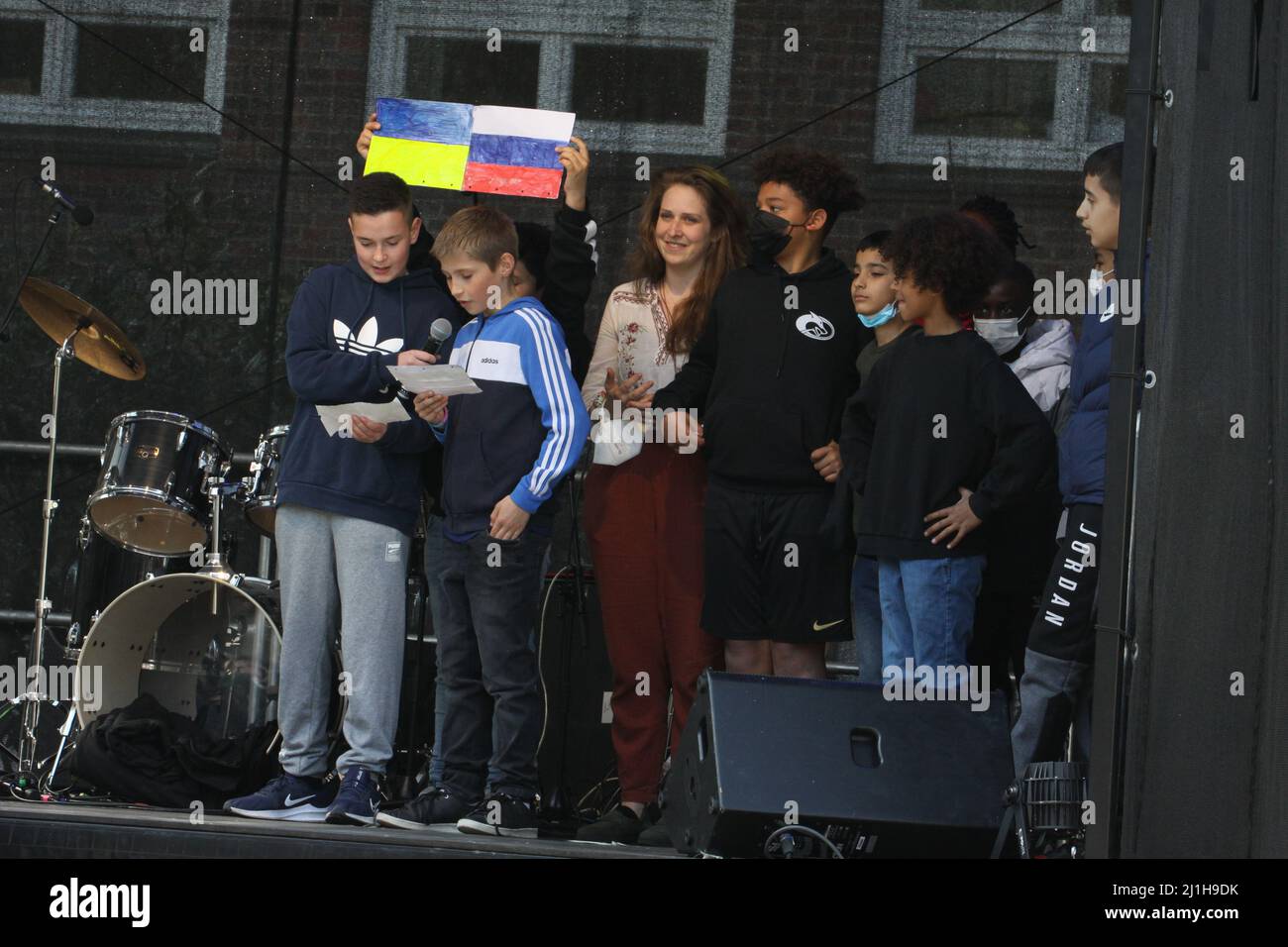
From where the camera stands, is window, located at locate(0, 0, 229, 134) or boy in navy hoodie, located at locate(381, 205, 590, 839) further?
window, located at locate(0, 0, 229, 134)

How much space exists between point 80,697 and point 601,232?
241 centimetres

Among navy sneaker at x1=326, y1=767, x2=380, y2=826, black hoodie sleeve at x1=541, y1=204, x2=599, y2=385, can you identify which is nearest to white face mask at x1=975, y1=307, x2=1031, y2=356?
black hoodie sleeve at x1=541, y1=204, x2=599, y2=385

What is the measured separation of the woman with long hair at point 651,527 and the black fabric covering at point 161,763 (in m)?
1.11

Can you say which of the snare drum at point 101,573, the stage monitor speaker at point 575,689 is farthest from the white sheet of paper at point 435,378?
the snare drum at point 101,573

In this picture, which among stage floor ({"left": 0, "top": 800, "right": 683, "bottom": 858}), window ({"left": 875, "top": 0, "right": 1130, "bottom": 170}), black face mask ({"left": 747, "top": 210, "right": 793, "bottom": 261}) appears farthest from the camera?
window ({"left": 875, "top": 0, "right": 1130, "bottom": 170})

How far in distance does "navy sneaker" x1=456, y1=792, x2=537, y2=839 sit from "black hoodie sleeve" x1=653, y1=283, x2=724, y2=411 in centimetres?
117

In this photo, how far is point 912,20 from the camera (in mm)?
5934

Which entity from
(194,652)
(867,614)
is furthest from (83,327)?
(867,614)

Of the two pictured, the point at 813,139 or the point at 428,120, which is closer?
the point at 428,120

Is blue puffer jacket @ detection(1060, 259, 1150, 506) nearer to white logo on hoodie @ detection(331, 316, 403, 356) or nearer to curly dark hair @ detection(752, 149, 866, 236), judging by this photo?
curly dark hair @ detection(752, 149, 866, 236)

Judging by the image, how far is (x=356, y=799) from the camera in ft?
14.5

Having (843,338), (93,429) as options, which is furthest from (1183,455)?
(93,429)

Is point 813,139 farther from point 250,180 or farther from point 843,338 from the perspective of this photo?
point 250,180

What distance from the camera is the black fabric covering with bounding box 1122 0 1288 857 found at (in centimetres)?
335
